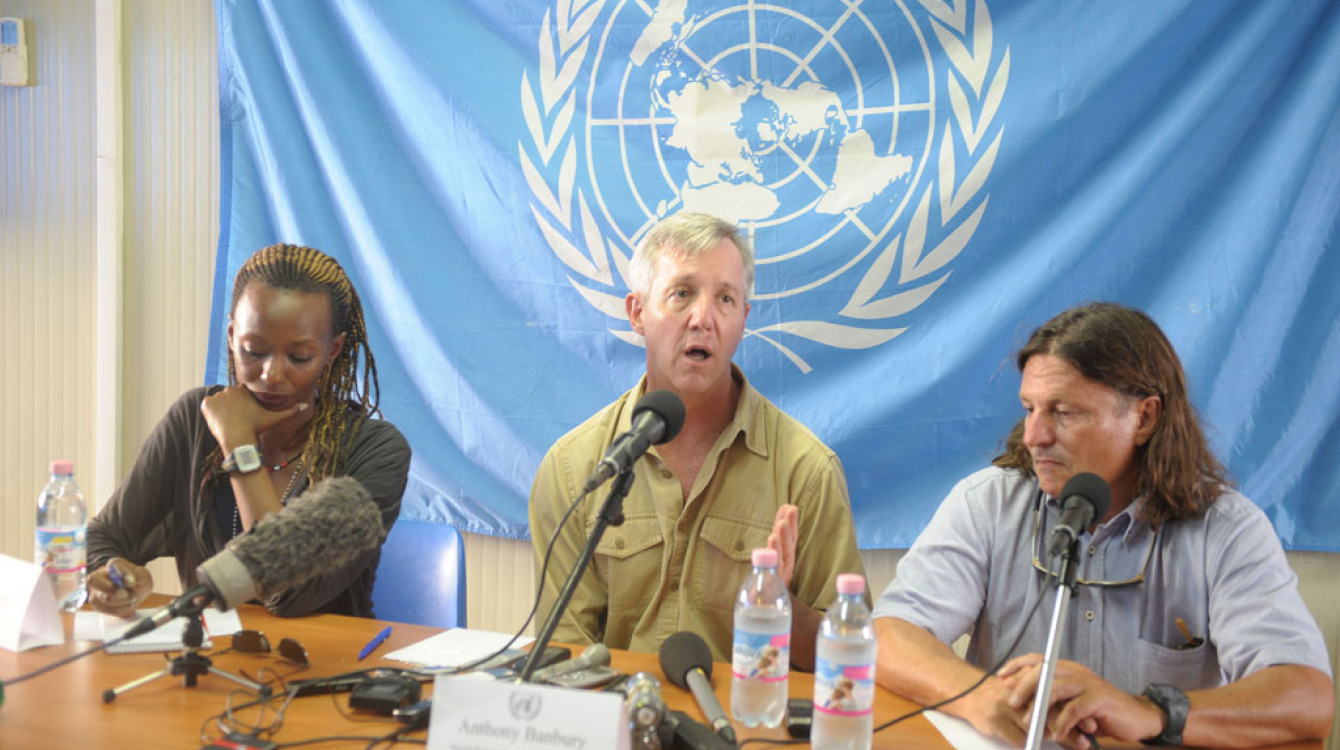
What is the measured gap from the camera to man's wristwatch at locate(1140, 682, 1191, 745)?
1.50m

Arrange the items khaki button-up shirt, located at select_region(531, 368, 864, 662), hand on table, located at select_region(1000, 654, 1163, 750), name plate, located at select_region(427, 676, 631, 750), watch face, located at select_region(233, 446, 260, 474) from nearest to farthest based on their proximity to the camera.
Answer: name plate, located at select_region(427, 676, 631, 750) < hand on table, located at select_region(1000, 654, 1163, 750) < watch face, located at select_region(233, 446, 260, 474) < khaki button-up shirt, located at select_region(531, 368, 864, 662)

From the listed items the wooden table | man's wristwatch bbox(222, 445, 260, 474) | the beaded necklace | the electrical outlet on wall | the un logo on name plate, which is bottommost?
the wooden table

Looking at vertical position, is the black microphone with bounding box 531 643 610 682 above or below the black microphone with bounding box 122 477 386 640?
below

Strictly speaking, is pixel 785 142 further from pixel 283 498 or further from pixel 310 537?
pixel 310 537

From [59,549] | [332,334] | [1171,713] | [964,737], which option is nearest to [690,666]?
[964,737]

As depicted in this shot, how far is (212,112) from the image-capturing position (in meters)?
3.59

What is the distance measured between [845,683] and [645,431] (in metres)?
0.41

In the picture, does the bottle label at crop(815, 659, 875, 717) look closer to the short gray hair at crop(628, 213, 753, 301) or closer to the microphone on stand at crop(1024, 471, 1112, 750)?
the microphone on stand at crop(1024, 471, 1112, 750)

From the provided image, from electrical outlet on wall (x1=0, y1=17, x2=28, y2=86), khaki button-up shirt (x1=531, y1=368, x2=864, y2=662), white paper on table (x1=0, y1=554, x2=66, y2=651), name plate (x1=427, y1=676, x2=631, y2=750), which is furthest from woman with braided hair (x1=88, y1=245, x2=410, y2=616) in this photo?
electrical outlet on wall (x1=0, y1=17, x2=28, y2=86)

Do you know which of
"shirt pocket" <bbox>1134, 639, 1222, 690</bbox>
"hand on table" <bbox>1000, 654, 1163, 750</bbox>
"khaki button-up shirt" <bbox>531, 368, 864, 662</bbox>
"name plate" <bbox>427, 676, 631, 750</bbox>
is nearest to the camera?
"name plate" <bbox>427, 676, 631, 750</bbox>

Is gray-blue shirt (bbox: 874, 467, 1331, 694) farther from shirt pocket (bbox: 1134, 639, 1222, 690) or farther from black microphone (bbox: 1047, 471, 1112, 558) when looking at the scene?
black microphone (bbox: 1047, 471, 1112, 558)

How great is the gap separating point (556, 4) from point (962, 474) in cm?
175

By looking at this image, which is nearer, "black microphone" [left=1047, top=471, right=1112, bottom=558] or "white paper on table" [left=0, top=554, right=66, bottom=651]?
"black microphone" [left=1047, top=471, right=1112, bottom=558]

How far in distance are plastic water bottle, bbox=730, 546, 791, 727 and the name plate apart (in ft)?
0.84
